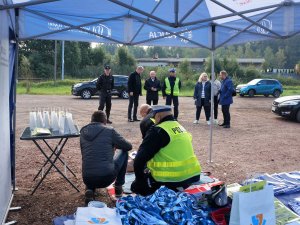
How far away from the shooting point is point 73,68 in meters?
48.1

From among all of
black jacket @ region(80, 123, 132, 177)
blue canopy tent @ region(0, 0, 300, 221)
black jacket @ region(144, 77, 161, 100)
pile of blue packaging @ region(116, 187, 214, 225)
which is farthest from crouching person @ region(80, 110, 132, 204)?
black jacket @ region(144, 77, 161, 100)

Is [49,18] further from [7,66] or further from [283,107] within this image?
[283,107]

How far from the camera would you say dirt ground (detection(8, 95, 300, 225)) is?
4852 millimetres

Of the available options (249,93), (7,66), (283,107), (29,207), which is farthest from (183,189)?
(249,93)

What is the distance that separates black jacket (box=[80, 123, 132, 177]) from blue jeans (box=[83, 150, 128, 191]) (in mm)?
54

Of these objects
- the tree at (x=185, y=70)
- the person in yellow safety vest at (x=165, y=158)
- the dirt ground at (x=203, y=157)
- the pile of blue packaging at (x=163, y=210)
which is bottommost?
the dirt ground at (x=203, y=157)

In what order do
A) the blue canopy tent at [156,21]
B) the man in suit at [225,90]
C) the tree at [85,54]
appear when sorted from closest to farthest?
the blue canopy tent at [156,21] < the man in suit at [225,90] < the tree at [85,54]

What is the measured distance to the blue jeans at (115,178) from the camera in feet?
14.5

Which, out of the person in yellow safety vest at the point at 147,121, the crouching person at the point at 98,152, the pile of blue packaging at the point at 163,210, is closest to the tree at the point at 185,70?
the person in yellow safety vest at the point at 147,121

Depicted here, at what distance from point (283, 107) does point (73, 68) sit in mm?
38182

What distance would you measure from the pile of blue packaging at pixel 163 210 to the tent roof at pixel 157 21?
228cm

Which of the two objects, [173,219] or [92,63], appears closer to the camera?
[173,219]

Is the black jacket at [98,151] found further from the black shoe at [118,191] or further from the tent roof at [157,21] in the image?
the tent roof at [157,21]

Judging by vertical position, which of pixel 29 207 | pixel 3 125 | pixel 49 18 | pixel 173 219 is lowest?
pixel 29 207
